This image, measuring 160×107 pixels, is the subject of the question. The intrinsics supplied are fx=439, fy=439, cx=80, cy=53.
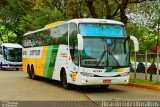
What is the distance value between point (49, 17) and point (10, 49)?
1073 centimetres

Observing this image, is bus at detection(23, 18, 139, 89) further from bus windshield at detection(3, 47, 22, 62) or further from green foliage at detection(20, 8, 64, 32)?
bus windshield at detection(3, 47, 22, 62)

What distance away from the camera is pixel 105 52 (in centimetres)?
1938

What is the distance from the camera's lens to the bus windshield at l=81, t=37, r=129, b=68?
755 inches

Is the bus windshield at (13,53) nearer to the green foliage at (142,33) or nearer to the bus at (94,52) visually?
the green foliage at (142,33)

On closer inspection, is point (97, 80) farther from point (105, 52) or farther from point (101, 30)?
point (101, 30)

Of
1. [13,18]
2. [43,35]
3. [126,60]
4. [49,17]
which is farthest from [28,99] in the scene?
[13,18]

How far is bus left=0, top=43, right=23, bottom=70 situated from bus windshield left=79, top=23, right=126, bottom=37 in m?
28.8

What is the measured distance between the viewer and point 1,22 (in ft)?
191

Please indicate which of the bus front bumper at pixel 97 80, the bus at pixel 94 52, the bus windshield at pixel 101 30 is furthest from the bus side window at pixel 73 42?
the bus front bumper at pixel 97 80

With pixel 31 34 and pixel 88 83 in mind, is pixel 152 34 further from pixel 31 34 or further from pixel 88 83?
pixel 88 83

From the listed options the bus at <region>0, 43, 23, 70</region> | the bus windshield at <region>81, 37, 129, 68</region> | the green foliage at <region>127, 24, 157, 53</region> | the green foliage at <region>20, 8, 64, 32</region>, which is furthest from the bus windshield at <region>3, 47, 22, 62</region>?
the bus windshield at <region>81, 37, 129, 68</region>

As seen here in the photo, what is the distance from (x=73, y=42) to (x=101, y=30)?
1.41m

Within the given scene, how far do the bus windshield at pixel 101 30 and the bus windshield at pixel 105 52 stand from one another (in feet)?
0.88

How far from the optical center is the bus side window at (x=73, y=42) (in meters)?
19.8
